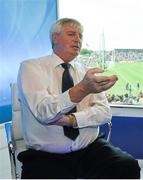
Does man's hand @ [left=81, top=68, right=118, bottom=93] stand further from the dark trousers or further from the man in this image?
the dark trousers

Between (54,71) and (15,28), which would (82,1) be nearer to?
(15,28)

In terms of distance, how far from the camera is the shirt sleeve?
5.39ft

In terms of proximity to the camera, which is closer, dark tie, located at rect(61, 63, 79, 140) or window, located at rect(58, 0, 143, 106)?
dark tie, located at rect(61, 63, 79, 140)

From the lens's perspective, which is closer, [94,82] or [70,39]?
[94,82]

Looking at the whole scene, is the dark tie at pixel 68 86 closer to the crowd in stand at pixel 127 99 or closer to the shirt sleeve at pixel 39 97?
the shirt sleeve at pixel 39 97

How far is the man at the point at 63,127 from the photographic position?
6.20 feet

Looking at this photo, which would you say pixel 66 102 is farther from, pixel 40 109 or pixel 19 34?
pixel 19 34

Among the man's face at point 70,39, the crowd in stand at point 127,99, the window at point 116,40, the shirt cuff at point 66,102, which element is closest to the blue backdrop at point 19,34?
the window at point 116,40

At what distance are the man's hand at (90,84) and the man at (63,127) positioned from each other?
0.19 meters

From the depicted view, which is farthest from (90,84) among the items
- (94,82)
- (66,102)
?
(66,102)

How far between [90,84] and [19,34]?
177 cm

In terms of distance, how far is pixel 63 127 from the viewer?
200 cm

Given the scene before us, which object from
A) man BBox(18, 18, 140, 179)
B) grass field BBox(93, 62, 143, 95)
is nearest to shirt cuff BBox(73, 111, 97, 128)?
man BBox(18, 18, 140, 179)

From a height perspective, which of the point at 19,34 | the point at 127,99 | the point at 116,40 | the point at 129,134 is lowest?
the point at 129,134
